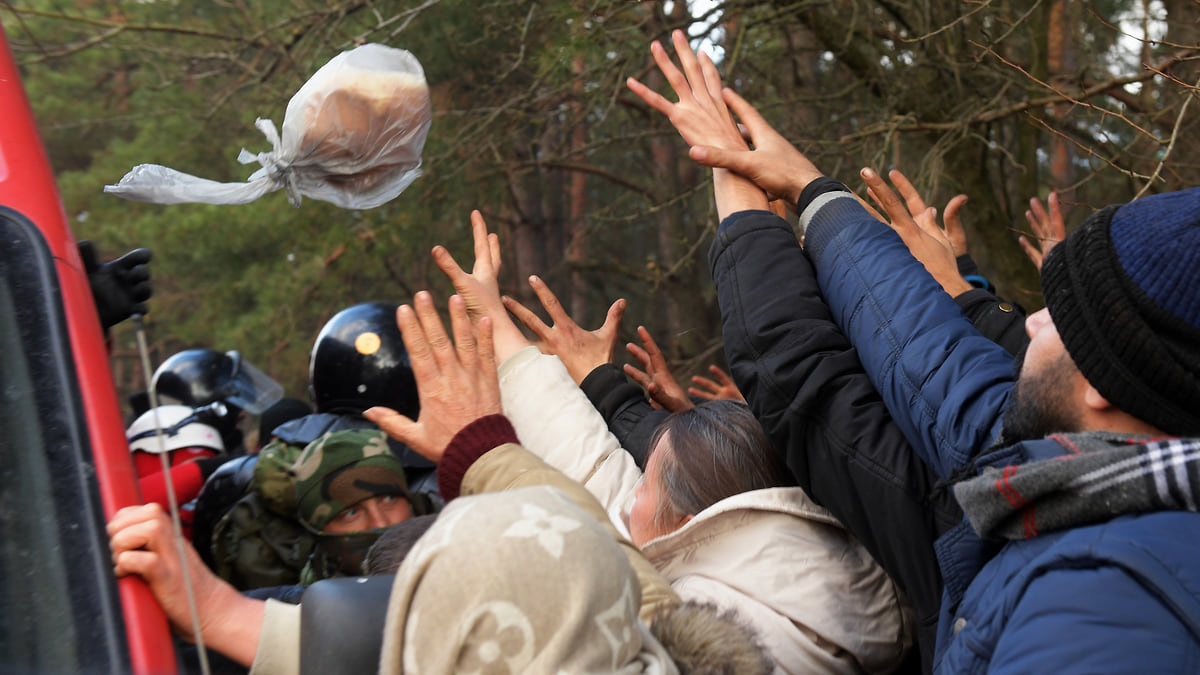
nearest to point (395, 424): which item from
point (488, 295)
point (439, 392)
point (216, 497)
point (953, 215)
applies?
point (439, 392)

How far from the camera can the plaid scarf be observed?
112 centimetres

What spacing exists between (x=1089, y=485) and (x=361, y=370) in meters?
2.94

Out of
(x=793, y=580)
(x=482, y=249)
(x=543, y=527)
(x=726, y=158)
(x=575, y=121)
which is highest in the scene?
(x=575, y=121)

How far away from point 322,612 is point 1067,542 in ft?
2.91

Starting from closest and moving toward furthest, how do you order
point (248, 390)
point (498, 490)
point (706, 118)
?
point (498, 490) → point (706, 118) → point (248, 390)

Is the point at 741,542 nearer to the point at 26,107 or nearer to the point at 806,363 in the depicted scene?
the point at 806,363

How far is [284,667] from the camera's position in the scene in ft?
4.50

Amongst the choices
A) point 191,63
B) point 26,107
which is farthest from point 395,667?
point 191,63

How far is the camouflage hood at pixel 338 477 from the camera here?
2.56 meters

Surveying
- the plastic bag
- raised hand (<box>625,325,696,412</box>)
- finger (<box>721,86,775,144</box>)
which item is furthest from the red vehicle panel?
raised hand (<box>625,325,696,412</box>)

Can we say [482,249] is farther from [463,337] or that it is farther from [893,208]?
[893,208]

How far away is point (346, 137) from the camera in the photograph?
222 cm

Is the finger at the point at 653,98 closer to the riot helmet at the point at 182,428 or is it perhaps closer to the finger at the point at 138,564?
the finger at the point at 138,564

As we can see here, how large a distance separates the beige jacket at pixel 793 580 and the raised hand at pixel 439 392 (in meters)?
0.41
